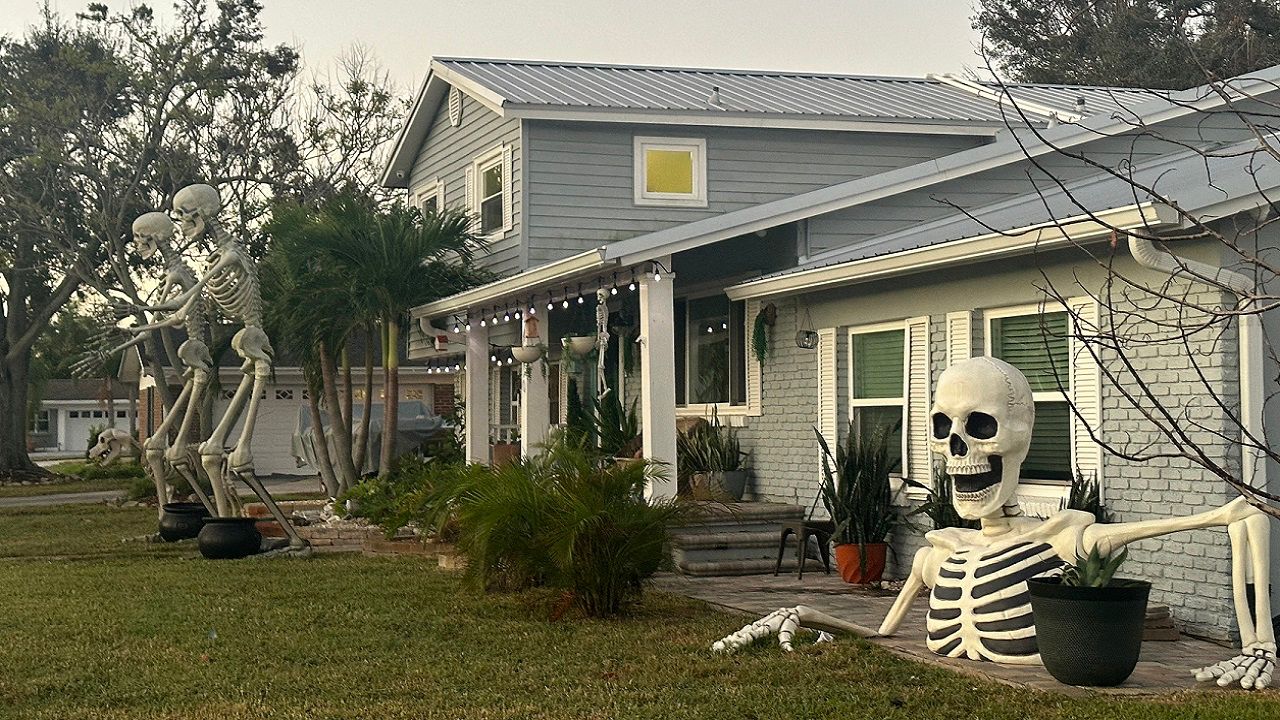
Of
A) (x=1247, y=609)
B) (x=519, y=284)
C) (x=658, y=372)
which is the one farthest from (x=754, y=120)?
(x=1247, y=609)

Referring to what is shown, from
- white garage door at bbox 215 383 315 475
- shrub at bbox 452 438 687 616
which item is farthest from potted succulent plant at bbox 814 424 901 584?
white garage door at bbox 215 383 315 475

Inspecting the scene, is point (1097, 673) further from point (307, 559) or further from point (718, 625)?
point (307, 559)

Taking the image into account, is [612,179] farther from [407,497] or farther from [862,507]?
[862,507]

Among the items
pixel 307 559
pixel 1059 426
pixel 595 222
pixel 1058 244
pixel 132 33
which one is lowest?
pixel 307 559

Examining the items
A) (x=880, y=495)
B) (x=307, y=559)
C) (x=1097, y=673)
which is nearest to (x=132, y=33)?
(x=307, y=559)

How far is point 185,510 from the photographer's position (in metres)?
16.6

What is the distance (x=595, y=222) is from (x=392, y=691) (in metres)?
10.7

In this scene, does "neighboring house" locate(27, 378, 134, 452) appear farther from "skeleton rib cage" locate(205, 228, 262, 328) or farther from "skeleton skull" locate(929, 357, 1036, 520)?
"skeleton skull" locate(929, 357, 1036, 520)

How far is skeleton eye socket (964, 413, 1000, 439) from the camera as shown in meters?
8.20

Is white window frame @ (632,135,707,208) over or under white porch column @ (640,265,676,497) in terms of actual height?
over

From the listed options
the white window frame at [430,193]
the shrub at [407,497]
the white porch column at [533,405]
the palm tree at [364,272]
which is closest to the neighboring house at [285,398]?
the white window frame at [430,193]

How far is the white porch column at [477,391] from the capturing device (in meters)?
17.9

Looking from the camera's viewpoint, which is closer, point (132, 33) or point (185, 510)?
point (185, 510)

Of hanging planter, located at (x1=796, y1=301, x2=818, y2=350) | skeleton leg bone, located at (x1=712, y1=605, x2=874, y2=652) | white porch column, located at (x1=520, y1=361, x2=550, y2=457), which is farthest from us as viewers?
white porch column, located at (x1=520, y1=361, x2=550, y2=457)
